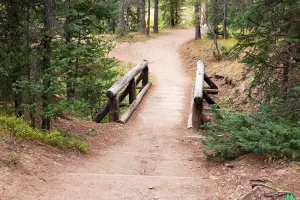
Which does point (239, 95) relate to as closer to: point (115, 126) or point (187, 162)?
point (115, 126)

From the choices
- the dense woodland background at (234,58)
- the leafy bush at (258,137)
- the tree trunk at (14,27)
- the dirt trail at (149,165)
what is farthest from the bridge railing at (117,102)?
the leafy bush at (258,137)

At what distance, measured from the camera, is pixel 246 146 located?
5.18m

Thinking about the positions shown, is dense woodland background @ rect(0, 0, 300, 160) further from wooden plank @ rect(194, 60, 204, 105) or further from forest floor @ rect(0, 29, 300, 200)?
wooden plank @ rect(194, 60, 204, 105)

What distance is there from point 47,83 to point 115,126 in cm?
399

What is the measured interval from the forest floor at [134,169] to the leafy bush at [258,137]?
20 cm

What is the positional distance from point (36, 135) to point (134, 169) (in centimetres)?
186

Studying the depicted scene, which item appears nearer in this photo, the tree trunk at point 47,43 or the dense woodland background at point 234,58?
the dense woodland background at point 234,58

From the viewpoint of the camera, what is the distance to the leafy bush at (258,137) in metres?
4.92

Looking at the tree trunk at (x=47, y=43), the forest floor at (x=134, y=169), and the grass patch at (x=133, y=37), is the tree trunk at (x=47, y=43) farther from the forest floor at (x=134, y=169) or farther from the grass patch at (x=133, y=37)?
the grass patch at (x=133, y=37)

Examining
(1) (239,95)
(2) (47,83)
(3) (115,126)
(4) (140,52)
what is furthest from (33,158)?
(4) (140,52)

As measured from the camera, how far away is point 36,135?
642 cm

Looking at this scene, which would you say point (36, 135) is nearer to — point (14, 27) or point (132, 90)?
point (14, 27)

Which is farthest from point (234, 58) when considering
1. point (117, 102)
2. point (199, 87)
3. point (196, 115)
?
point (117, 102)

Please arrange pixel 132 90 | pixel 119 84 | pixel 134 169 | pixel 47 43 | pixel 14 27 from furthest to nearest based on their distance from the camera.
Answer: pixel 132 90 → pixel 119 84 → pixel 14 27 → pixel 47 43 → pixel 134 169
